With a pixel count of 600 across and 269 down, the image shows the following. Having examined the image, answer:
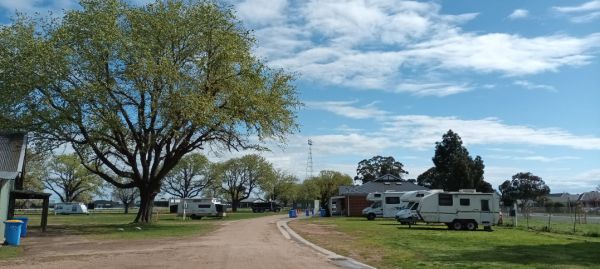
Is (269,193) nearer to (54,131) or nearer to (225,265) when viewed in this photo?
(54,131)

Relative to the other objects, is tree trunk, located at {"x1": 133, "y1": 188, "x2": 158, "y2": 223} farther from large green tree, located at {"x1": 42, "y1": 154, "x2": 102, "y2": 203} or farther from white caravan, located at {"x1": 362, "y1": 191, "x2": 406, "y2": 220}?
large green tree, located at {"x1": 42, "y1": 154, "x2": 102, "y2": 203}

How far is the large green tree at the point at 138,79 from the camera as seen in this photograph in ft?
99.0

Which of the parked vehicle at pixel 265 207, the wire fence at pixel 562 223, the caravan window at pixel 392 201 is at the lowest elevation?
the wire fence at pixel 562 223

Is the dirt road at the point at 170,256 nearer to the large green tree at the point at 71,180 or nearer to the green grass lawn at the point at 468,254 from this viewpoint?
the green grass lawn at the point at 468,254

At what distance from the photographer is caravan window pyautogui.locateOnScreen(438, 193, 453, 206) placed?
1385 inches

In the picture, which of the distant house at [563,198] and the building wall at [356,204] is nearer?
the building wall at [356,204]

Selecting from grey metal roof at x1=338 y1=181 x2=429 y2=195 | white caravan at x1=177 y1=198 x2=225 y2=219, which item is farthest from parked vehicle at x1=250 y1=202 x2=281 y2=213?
white caravan at x1=177 y1=198 x2=225 y2=219

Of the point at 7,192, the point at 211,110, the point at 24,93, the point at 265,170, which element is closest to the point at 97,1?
the point at 24,93

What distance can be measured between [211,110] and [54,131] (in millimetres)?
9162

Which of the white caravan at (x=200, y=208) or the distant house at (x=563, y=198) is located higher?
the distant house at (x=563, y=198)

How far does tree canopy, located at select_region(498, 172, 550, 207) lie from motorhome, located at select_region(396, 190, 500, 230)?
90.5 m

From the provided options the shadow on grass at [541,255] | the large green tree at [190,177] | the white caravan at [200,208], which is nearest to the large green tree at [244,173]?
the large green tree at [190,177]

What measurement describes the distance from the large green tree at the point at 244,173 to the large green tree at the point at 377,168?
97.0 feet

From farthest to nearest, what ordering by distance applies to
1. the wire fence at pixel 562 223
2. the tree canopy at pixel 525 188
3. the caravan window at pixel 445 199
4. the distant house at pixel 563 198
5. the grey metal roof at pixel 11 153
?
the tree canopy at pixel 525 188, the distant house at pixel 563 198, the caravan window at pixel 445 199, the wire fence at pixel 562 223, the grey metal roof at pixel 11 153
